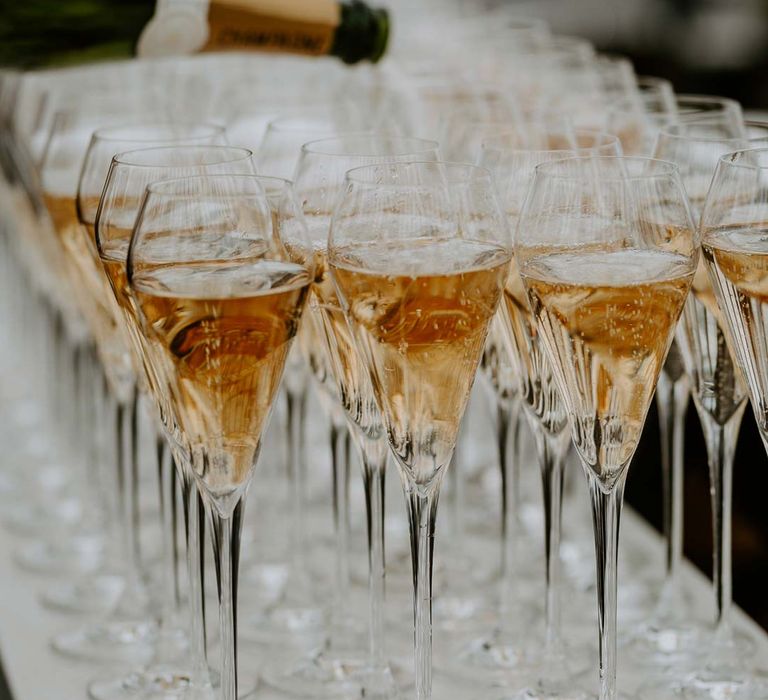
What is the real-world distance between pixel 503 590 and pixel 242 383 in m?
0.40

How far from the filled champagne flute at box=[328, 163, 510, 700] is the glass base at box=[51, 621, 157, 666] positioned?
41cm

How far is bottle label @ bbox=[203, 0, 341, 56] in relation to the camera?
56.1 inches

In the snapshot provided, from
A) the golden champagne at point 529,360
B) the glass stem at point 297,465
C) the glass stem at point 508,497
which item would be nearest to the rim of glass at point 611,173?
the golden champagne at point 529,360

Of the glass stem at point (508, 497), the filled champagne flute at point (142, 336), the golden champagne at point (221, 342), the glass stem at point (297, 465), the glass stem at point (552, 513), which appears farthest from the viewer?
the glass stem at point (297, 465)

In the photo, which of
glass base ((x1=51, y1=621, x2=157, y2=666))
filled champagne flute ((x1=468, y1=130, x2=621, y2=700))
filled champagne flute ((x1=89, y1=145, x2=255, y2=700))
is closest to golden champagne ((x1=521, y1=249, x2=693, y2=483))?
filled champagne flute ((x1=468, y1=130, x2=621, y2=700))

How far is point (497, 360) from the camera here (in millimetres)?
1102

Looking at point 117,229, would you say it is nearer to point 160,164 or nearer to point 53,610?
point 160,164

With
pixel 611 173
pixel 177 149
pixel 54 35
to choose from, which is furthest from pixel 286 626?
pixel 54 35

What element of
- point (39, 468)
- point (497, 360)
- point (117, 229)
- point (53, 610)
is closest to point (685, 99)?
point (497, 360)

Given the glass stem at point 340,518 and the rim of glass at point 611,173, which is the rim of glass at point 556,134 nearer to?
the rim of glass at point 611,173

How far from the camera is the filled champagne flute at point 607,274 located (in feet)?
2.66

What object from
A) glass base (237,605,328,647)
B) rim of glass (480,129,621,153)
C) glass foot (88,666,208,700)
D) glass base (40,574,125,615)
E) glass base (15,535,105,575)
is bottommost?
glass base (15,535,105,575)

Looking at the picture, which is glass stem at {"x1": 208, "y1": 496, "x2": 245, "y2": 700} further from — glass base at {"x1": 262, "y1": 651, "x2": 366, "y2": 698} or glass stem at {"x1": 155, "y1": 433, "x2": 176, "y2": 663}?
glass stem at {"x1": 155, "y1": 433, "x2": 176, "y2": 663}

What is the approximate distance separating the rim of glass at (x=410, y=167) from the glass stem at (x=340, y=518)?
1.10ft
